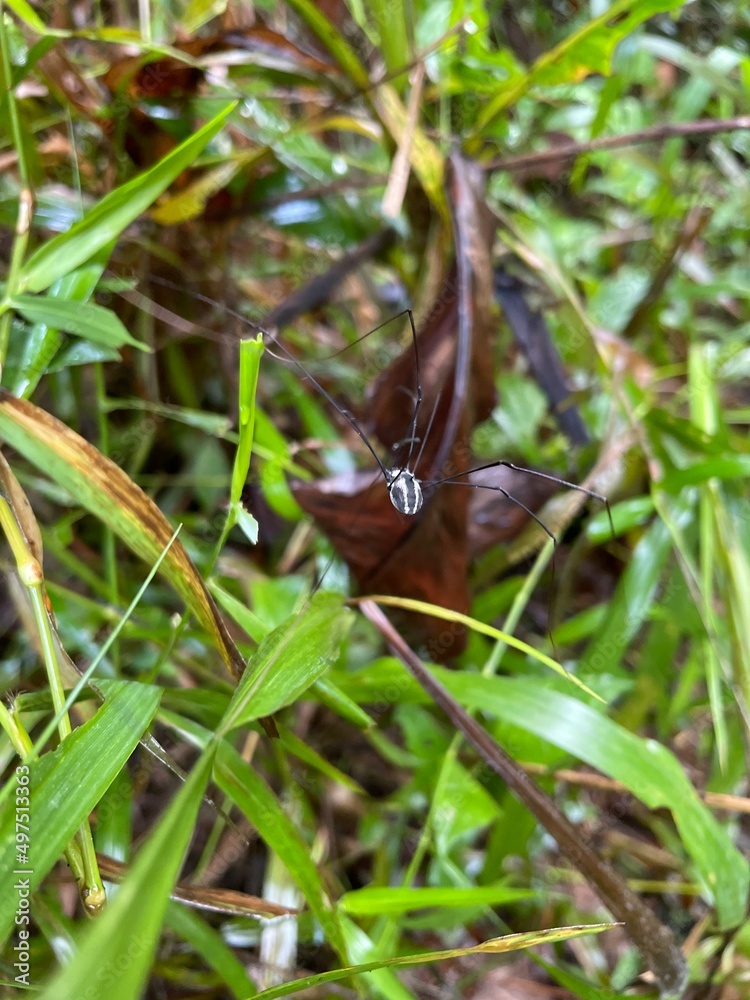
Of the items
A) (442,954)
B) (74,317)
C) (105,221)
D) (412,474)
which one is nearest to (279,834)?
(442,954)

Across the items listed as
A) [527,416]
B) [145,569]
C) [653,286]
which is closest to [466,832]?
[145,569]

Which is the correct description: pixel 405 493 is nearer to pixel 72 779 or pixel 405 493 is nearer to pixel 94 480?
pixel 94 480

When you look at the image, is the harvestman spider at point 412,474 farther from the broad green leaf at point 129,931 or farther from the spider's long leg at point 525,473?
the broad green leaf at point 129,931

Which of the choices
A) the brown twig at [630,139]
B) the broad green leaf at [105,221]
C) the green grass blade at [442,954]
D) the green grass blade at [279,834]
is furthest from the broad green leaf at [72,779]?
the brown twig at [630,139]

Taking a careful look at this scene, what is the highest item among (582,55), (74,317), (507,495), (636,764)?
(582,55)

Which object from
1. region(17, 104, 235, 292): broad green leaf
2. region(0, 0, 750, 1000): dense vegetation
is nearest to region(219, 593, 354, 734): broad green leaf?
region(0, 0, 750, 1000): dense vegetation

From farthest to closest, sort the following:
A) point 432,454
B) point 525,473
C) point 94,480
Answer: point 525,473, point 432,454, point 94,480

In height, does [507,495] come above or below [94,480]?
below
